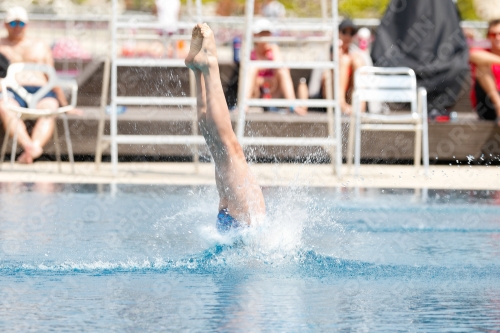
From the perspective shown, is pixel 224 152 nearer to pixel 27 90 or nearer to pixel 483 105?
pixel 27 90

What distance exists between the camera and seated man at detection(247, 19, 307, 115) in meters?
10.5

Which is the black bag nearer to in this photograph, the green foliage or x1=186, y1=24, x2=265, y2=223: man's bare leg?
x1=186, y1=24, x2=265, y2=223: man's bare leg

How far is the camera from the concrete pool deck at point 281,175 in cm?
897

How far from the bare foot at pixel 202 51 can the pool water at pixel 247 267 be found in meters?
0.87

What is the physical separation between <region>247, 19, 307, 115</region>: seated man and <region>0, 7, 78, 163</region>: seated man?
2.06 meters

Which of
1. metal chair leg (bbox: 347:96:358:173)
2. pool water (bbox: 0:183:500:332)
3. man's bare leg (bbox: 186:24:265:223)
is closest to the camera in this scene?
pool water (bbox: 0:183:500:332)

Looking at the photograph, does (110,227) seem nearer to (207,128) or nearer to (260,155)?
(207,128)

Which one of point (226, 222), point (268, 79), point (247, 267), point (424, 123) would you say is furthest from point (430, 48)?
point (247, 267)

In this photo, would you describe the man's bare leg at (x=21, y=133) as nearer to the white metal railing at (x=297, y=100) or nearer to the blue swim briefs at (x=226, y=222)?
the white metal railing at (x=297, y=100)

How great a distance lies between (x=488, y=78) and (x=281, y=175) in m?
2.61

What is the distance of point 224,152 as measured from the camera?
491 cm

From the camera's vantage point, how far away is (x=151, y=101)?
9273 millimetres

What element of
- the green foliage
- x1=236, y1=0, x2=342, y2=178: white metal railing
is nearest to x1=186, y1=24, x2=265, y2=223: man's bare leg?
x1=236, y1=0, x2=342, y2=178: white metal railing

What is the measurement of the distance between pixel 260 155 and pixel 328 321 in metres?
6.95
